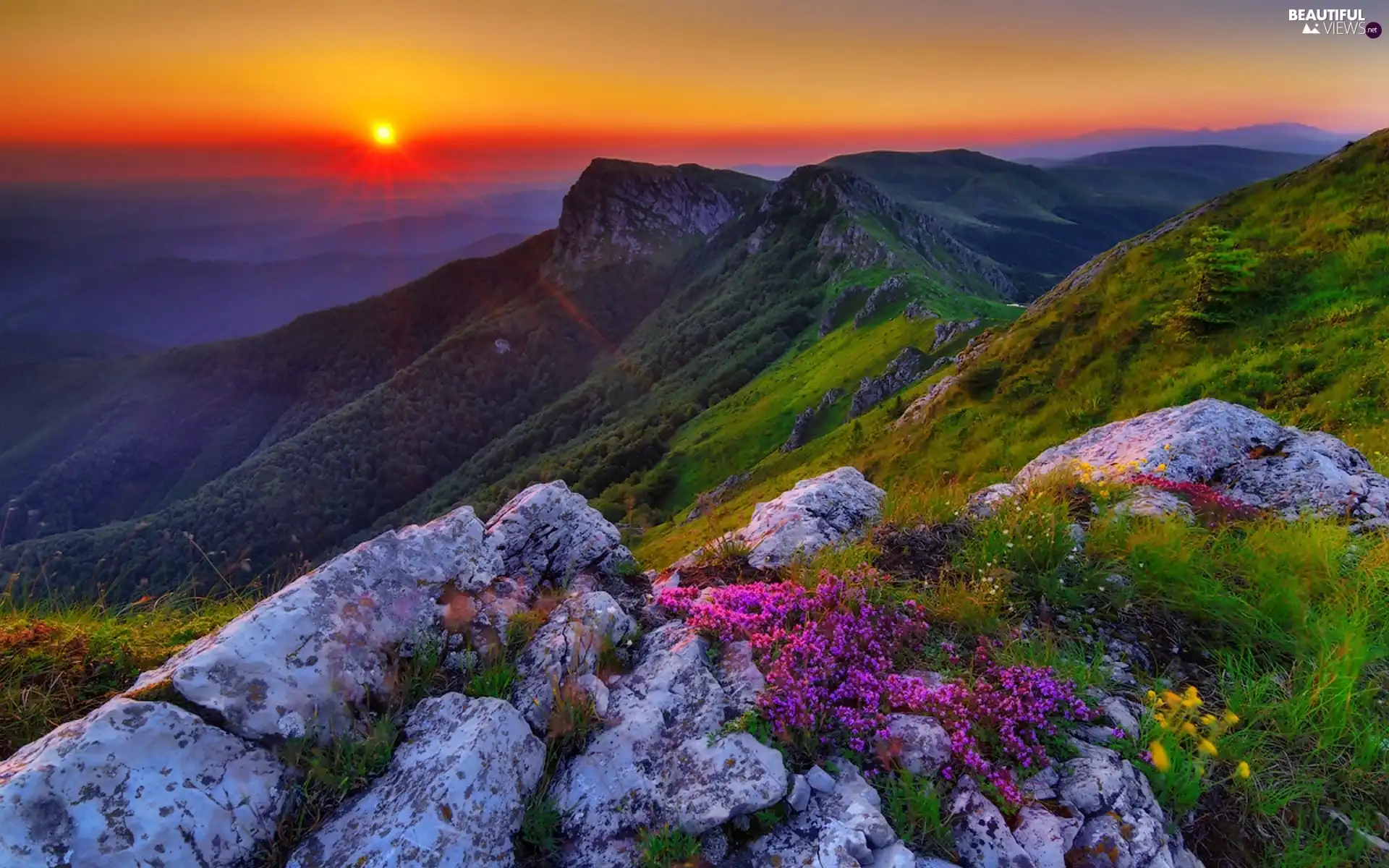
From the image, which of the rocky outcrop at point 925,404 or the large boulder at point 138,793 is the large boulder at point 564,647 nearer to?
the large boulder at point 138,793

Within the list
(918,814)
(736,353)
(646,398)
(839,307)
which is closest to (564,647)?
(918,814)

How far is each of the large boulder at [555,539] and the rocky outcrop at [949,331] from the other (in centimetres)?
5131

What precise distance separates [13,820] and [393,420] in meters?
183

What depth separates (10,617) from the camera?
543 cm

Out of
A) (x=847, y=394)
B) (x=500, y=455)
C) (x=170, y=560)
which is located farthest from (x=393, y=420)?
(x=847, y=394)

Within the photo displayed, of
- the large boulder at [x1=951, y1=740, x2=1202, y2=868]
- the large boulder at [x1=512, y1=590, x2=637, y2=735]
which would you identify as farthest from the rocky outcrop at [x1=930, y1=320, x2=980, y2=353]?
the large boulder at [x1=951, y1=740, x2=1202, y2=868]

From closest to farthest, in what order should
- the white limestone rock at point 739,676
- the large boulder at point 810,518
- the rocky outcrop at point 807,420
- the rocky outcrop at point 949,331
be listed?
the white limestone rock at point 739,676 → the large boulder at point 810,518 → the rocky outcrop at point 949,331 → the rocky outcrop at point 807,420

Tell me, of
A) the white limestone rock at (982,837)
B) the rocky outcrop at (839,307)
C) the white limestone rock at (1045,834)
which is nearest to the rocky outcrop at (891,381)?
the rocky outcrop at (839,307)

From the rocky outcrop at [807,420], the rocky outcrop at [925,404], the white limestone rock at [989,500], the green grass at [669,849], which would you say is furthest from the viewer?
the rocky outcrop at [807,420]

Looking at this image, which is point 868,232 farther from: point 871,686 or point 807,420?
point 871,686

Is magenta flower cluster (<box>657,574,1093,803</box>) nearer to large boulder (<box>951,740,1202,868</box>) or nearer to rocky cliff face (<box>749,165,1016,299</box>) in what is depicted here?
large boulder (<box>951,740,1202,868</box>)

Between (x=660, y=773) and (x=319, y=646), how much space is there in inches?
102

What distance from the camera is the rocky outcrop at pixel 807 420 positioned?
5912cm

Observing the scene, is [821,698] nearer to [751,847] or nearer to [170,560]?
[751,847]
